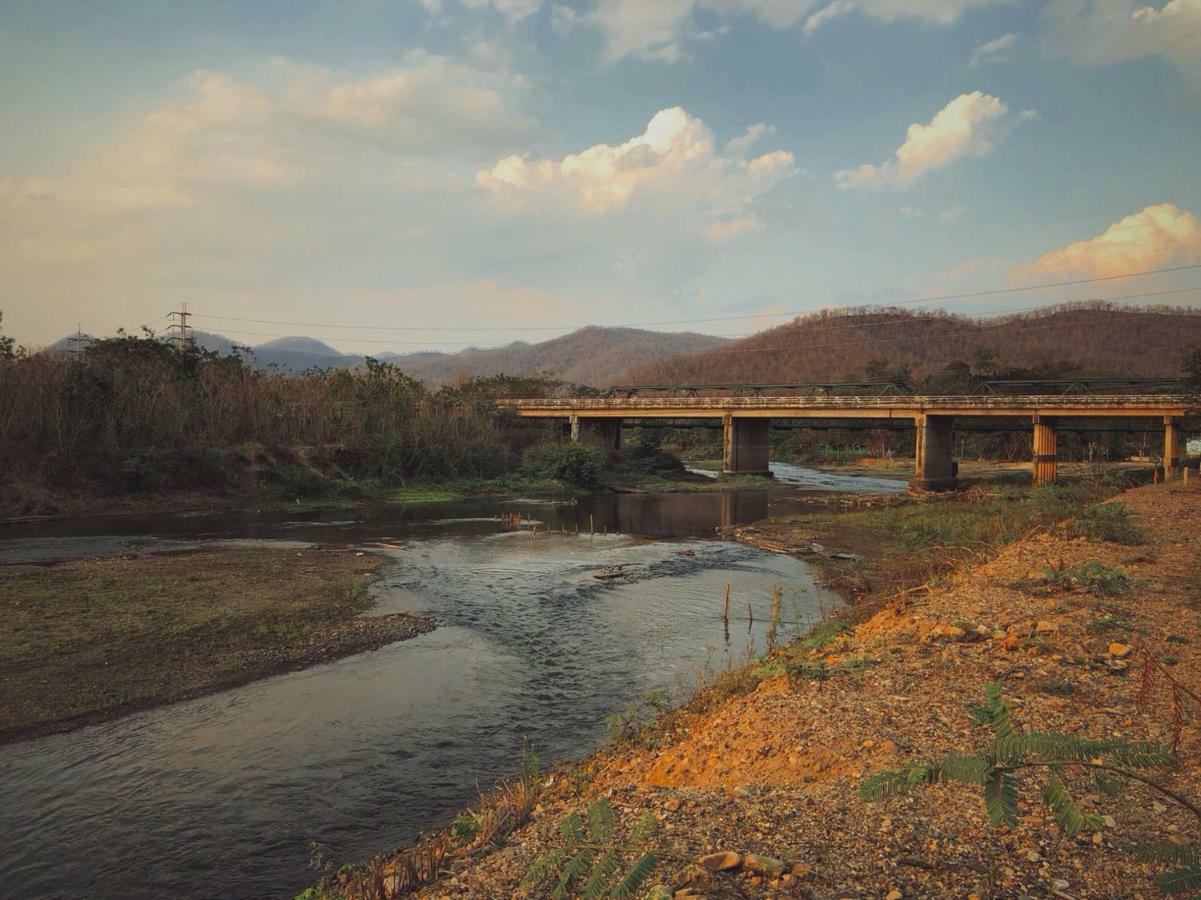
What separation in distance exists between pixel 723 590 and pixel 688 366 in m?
165

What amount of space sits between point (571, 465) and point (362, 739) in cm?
4787

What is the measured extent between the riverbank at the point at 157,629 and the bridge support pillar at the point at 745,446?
154 ft

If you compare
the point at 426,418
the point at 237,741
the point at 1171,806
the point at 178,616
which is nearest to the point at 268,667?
the point at 237,741

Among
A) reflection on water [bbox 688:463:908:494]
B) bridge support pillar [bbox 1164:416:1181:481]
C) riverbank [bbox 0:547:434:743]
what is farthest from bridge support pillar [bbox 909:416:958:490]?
riverbank [bbox 0:547:434:743]

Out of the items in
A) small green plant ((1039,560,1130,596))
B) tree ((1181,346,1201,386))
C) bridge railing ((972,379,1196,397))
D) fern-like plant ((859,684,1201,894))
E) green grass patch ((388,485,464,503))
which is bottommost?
green grass patch ((388,485,464,503))

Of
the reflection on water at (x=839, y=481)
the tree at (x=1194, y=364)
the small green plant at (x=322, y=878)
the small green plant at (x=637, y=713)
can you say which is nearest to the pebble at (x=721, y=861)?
the small green plant at (x=322, y=878)

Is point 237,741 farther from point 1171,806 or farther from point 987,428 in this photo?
point 987,428

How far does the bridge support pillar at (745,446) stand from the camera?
67500 mm

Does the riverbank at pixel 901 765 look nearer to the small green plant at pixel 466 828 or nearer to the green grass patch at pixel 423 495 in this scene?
the small green plant at pixel 466 828

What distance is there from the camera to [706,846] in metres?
6.05

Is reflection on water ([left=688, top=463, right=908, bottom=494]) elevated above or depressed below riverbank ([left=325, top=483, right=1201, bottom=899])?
below

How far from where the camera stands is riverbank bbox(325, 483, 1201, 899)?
5520 mm

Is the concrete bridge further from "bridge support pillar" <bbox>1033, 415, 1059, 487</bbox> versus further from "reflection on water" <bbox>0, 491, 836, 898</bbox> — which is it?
"reflection on water" <bbox>0, 491, 836, 898</bbox>

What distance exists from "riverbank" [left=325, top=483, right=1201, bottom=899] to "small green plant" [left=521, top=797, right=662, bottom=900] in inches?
3.0
